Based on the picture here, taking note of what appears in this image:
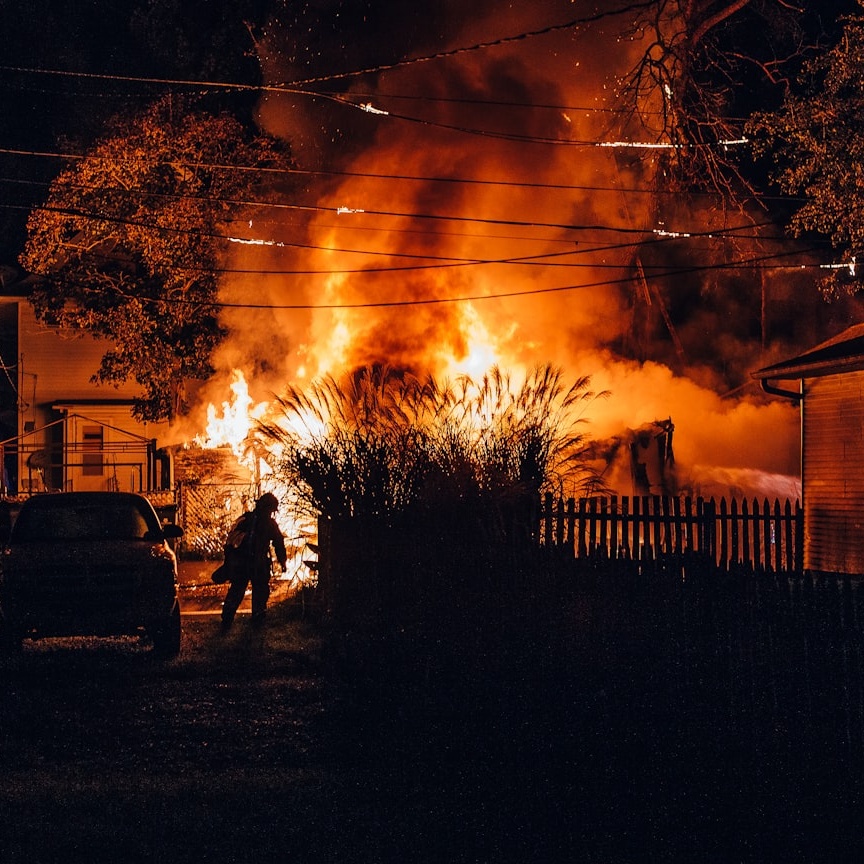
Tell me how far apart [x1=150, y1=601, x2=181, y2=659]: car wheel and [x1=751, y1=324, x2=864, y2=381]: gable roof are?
957 cm

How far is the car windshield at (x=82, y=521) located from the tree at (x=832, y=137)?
931cm

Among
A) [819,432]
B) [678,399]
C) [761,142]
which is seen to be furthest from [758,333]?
[761,142]

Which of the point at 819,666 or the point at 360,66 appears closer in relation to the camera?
the point at 819,666

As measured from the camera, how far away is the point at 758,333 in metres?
40.8

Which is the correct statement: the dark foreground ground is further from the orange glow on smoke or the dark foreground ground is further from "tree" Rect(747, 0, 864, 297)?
the orange glow on smoke

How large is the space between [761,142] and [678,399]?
1424cm

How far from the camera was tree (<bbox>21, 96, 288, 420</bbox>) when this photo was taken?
29562 millimetres

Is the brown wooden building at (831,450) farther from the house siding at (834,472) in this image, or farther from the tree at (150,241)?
the tree at (150,241)

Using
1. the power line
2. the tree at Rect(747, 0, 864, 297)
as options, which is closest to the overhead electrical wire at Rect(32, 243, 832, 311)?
the power line

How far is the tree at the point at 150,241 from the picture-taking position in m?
29.6

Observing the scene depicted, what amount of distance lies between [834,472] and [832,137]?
5.64 meters

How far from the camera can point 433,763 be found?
7.53 m

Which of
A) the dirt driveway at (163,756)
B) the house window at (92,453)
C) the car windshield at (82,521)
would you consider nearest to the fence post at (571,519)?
the dirt driveway at (163,756)

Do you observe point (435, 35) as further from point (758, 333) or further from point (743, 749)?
point (743, 749)
